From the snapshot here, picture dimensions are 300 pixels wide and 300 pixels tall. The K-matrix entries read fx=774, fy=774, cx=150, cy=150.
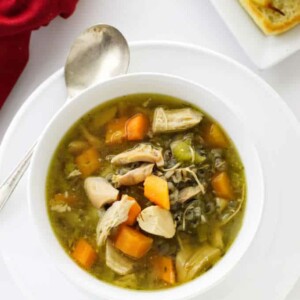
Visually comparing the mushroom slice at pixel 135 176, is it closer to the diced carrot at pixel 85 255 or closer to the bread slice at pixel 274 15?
the diced carrot at pixel 85 255

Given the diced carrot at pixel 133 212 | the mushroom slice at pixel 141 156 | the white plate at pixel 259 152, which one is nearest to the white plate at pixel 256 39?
the white plate at pixel 259 152

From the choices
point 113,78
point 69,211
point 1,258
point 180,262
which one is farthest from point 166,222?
point 1,258

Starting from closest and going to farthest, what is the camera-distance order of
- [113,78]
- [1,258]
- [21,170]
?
[113,78], [21,170], [1,258]

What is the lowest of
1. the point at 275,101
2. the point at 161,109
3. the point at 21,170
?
the point at 21,170

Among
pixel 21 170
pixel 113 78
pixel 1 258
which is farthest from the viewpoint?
pixel 1 258

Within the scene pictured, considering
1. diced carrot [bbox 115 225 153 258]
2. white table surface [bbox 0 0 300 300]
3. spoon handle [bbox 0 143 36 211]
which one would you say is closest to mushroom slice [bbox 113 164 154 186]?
diced carrot [bbox 115 225 153 258]

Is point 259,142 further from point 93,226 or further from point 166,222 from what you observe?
point 93,226
